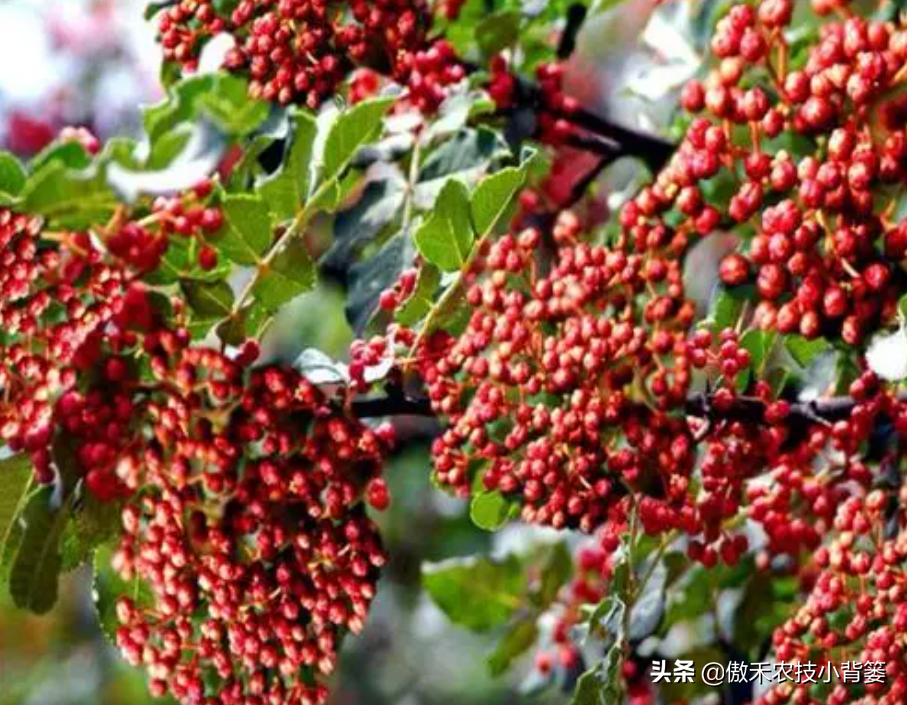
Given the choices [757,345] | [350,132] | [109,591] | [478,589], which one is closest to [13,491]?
[109,591]

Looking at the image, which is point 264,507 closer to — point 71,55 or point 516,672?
point 516,672

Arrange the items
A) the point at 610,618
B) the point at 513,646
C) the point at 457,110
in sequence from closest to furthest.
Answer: the point at 610,618, the point at 457,110, the point at 513,646

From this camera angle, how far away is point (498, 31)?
1.79m

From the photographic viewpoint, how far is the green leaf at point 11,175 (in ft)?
4.21

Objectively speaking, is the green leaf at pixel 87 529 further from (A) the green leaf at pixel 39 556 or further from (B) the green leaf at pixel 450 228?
(B) the green leaf at pixel 450 228

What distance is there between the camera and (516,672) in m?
3.84

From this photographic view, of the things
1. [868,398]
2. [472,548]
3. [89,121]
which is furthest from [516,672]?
[868,398]

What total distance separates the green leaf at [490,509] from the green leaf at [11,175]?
0.51m

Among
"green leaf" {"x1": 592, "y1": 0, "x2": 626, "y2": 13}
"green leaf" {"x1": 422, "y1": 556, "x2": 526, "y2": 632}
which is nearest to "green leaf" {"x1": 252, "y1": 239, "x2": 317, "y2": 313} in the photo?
"green leaf" {"x1": 592, "y1": 0, "x2": 626, "y2": 13}

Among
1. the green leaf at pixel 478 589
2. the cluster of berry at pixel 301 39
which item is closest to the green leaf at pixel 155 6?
the cluster of berry at pixel 301 39

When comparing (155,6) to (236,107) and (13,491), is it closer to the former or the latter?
(236,107)

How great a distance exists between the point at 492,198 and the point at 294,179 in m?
0.16

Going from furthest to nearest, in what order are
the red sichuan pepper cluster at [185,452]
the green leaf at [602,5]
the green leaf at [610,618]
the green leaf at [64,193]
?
the green leaf at [602,5], the green leaf at [610,618], the red sichuan pepper cluster at [185,452], the green leaf at [64,193]

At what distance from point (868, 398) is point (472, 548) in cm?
201
